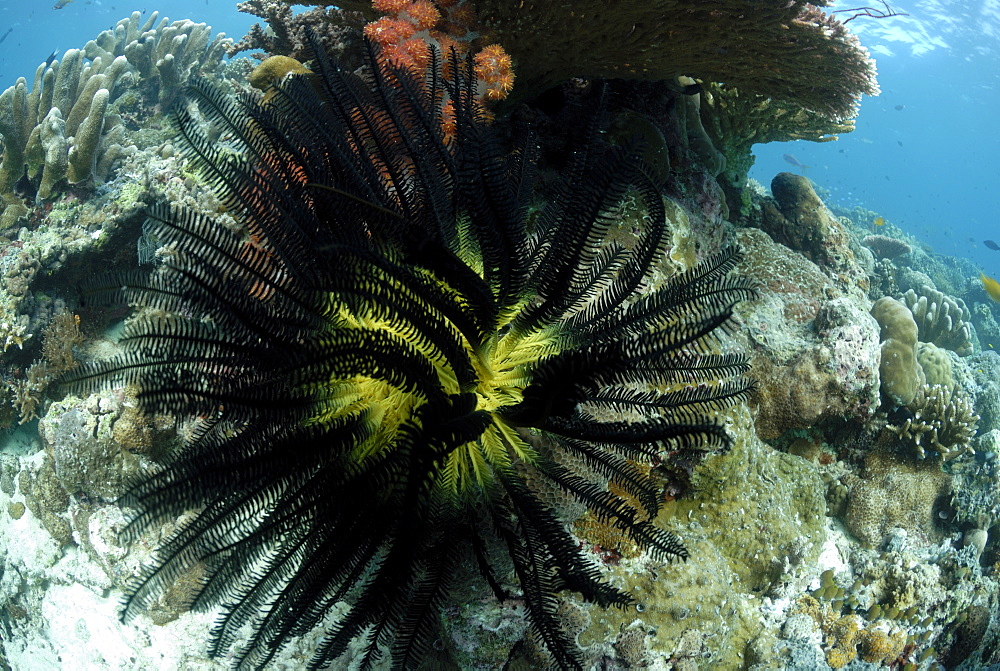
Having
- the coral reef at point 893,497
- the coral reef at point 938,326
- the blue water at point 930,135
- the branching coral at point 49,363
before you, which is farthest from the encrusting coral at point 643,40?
the blue water at point 930,135

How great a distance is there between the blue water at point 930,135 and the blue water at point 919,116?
0.61 feet

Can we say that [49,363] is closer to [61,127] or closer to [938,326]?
[61,127]

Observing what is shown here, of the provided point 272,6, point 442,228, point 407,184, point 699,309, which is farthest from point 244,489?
point 272,6

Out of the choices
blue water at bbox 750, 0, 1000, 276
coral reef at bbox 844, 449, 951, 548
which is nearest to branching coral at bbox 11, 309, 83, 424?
coral reef at bbox 844, 449, 951, 548

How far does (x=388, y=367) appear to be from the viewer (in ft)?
6.57

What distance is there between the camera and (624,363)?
6.12 feet

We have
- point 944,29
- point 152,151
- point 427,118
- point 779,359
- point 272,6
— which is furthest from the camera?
point 944,29

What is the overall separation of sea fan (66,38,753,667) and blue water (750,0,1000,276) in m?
24.6

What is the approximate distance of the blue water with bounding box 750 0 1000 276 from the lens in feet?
160

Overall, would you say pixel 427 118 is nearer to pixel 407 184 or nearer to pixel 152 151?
pixel 407 184

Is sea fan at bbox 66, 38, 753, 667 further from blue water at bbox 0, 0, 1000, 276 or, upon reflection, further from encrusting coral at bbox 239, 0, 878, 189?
blue water at bbox 0, 0, 1000, 276

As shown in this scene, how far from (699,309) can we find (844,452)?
385cm

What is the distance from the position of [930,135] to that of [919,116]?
38.0 ft

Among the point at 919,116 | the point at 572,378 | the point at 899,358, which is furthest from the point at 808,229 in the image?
the point at 919,116
